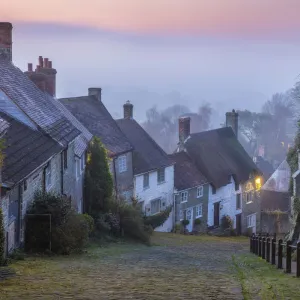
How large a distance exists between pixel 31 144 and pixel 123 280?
34.1 feet

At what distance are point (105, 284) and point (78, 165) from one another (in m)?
18.4

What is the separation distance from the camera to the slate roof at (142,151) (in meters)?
42.6

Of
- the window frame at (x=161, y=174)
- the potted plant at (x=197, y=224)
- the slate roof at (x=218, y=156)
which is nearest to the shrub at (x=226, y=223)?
the slate roof at (x=218, y=156)

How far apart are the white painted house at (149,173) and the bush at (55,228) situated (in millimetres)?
20609

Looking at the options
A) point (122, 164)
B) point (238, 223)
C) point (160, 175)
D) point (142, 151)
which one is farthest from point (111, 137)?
point (238, 223)

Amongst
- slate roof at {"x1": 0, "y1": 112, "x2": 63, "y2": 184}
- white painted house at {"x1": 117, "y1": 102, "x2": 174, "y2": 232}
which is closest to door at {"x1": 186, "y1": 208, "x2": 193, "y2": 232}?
white painted house at {"x1": 117, "y1": 102, "x2": 174, "y2": 232}

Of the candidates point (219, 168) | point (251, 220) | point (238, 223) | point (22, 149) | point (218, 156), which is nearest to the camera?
point (22, 149)

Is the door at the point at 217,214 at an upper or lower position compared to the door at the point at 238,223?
upper

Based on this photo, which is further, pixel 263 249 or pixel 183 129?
pixel 183 129

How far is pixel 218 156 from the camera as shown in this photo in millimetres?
51750

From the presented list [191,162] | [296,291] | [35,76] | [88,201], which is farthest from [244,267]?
[191,162]

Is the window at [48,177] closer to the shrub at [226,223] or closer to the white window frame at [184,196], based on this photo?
the white window frame at [184,196]

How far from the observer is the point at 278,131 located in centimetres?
13088

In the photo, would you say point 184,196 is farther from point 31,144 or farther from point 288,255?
point 288,255
